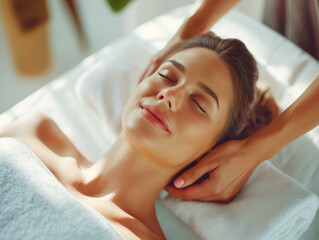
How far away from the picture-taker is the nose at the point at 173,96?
1.17 meters

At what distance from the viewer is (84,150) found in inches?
61.1

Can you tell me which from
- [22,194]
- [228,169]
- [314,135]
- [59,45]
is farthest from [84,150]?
[59,45]

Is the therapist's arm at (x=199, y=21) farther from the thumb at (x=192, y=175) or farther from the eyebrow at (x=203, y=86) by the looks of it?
the thumb at (x=192, y=175)

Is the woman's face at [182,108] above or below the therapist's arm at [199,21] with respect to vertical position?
below

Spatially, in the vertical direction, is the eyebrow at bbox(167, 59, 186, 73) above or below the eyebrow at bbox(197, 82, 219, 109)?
above

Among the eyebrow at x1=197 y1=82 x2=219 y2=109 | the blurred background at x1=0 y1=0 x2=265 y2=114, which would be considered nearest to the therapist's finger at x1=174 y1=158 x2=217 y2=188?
the eyebrow at x1=197 y1=82 x2=219 y2=109

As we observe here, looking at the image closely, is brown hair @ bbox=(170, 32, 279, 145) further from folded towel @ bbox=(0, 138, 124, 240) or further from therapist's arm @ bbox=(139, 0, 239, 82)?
folded towel @ bbox=(0, 138, 124, 240)

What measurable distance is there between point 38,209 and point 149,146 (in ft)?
1.13

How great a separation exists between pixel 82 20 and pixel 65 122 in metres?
1.05

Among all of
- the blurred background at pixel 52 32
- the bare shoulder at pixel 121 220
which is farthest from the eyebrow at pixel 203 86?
the blurred background at pixel 52 32

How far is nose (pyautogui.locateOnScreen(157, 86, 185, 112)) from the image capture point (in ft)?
3.83

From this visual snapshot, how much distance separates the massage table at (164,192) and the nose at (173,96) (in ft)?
1.18

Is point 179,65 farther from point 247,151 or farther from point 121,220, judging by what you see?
point 121,220

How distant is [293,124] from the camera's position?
1249mm
